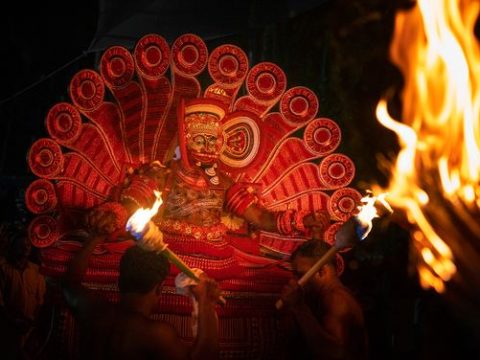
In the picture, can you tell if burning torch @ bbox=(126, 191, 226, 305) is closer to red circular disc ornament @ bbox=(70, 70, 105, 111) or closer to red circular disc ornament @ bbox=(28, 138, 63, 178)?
red circular disc ornament @ bbox=(28, 138, 63, 178)

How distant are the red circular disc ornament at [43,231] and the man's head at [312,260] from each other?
238 cm

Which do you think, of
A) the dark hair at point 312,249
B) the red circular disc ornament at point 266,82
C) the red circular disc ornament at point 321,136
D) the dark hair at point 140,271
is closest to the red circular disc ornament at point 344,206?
the dark hair at point 312,249

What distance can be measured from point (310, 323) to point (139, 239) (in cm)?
218

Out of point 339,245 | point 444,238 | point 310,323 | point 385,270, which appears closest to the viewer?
point 339,245

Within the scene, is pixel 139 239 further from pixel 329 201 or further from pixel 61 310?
pixel 329 201

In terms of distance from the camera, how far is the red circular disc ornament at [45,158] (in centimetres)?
573

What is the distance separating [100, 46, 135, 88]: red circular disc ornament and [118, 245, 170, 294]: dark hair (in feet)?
6.26

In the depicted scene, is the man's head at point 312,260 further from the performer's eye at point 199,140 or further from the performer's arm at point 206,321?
the performer's eye at point 199,140

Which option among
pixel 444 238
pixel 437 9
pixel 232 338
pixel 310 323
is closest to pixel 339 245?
pixel 310 323

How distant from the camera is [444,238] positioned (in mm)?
7840

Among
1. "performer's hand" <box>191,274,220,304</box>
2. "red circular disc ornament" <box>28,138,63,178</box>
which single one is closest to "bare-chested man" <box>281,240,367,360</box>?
"performer's hand" <box>191,274,220,304</box>

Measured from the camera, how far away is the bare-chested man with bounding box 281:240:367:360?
5.81m

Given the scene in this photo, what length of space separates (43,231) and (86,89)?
4.68 ft

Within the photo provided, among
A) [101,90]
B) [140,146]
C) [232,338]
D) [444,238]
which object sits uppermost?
[101,90]
